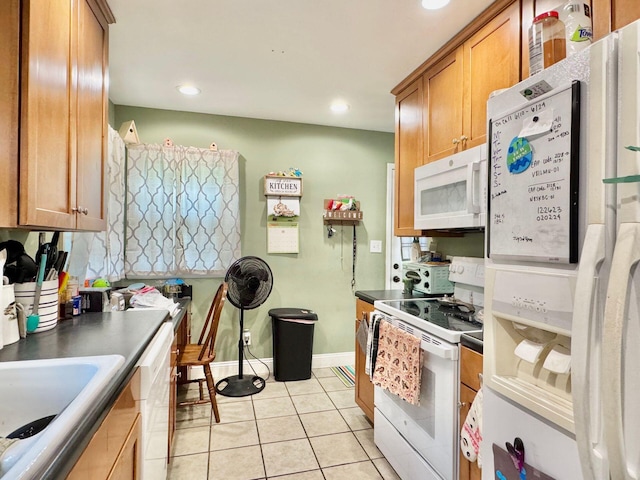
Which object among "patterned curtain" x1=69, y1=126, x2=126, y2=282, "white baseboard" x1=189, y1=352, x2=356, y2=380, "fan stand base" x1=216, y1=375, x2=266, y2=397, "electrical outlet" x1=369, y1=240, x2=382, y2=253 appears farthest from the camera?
"electrical outlet" x1=369, y1=240, x2=382, y2=253

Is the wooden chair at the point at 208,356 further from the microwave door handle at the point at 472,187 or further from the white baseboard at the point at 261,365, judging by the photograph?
the microwave door handle at the point at 472,187

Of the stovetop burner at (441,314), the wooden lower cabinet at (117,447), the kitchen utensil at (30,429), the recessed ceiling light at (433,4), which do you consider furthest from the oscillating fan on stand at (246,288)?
the recessed ceiling light at (433,4)

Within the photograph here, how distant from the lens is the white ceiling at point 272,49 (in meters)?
1.77

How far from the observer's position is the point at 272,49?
2117 millimetres

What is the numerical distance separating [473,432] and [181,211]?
2667 millimetres

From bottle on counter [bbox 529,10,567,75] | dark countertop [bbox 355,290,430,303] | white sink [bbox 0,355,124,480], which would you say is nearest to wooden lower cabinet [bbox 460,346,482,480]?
dark countertop [bbox 355,290,430,303]

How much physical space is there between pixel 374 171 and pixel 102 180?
256 centimetres

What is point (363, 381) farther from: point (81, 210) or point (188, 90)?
point (188, 90)

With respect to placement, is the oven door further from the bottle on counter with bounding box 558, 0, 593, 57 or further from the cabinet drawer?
the bottle on counter with bounding box 558, 0, 593, 57

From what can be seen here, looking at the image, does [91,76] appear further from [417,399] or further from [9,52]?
[417,399]

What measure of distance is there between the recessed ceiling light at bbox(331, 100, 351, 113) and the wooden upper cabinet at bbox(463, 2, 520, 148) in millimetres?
1186

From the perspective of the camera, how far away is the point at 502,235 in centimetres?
100

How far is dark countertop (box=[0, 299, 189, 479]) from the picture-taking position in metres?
0.70

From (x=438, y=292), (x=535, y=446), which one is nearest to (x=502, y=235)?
(x=535, y=446)
